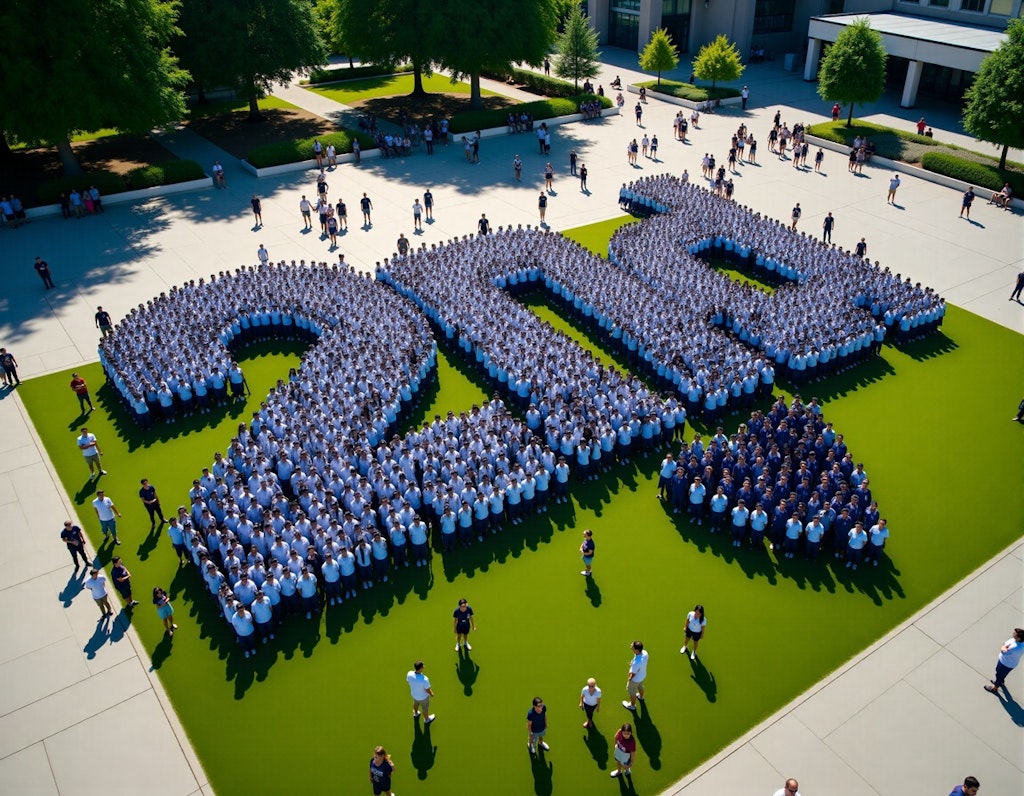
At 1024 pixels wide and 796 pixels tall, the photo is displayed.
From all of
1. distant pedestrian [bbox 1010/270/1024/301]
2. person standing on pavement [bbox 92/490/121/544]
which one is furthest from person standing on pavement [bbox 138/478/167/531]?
distant pedestrian [bbox 1010/270/1024/301]

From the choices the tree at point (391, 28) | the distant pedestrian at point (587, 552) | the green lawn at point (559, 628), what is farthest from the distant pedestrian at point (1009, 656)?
the tree at point (391, 28)

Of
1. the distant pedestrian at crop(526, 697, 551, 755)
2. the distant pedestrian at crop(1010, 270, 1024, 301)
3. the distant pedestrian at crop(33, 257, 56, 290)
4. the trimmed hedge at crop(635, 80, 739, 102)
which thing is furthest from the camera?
the trimmed hedge at crop(635, 80, 739, 102)

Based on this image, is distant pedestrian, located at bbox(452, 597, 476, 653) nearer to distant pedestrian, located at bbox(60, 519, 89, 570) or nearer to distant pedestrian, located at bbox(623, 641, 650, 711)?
distant pedestrian, located at bbox(623, 641, 650, 711)

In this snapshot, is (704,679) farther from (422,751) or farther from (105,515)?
(105,515)

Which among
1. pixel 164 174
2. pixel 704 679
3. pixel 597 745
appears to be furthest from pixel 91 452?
pixel 164 174

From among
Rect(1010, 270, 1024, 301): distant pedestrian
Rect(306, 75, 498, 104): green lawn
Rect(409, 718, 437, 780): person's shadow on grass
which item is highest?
Rect(306, 75, 498, 104): green lawn

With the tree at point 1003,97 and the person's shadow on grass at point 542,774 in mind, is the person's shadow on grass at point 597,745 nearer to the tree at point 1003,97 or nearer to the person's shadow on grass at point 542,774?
the person's shadow on grass at point 542,774

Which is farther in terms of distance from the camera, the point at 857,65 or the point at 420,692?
the point at 857,65
